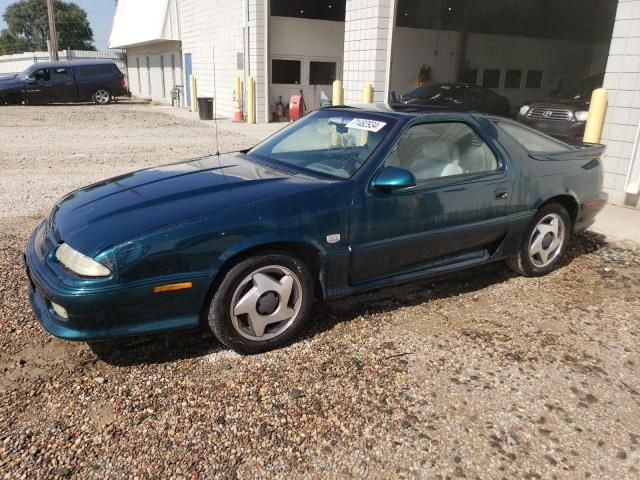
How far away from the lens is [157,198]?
328 cm

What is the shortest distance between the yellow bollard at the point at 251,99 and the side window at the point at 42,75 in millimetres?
11054

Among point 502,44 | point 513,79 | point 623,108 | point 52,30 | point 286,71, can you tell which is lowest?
point 623,108

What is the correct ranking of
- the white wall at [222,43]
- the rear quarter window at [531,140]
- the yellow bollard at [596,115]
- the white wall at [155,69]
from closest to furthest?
the rear quarter window at [531,140], the yellow bollard at [596,115], the white wall at [222,43], the white wall at [155,69]

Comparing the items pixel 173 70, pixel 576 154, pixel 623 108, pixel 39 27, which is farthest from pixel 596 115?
pixel 39 27

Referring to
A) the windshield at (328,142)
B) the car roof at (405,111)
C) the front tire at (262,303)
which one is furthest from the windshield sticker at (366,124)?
the front tire at (262,303)

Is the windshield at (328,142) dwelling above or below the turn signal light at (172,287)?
above

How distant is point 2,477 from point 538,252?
415cm

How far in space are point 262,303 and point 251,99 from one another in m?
15.5

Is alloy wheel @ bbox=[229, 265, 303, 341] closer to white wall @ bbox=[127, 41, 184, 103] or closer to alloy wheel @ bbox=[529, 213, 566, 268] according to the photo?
alloy wheel @ bbox=[529, 213, 566, 268]

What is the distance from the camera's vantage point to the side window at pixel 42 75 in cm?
2292

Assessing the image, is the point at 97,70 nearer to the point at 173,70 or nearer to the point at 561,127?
the point at 173,70

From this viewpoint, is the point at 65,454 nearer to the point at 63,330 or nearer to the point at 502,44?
the point at 63,330

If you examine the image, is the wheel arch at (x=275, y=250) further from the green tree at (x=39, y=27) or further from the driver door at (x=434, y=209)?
the green tree at (x=39, y=27)

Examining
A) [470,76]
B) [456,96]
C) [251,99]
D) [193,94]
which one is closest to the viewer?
[456,96]
